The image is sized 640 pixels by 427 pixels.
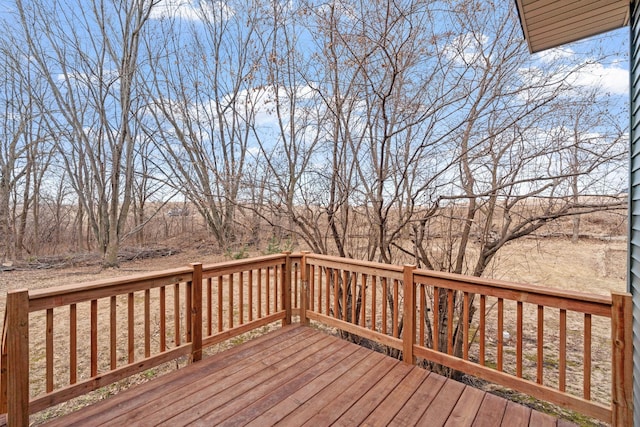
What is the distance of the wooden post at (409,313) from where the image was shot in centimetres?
263

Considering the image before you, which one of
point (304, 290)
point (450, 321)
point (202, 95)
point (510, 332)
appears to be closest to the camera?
point (450, 321)

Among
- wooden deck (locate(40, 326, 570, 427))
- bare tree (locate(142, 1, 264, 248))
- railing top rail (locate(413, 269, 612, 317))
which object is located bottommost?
wooden deck (locate(40, 326, 570, 427))

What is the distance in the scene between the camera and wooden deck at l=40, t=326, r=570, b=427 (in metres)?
1.90

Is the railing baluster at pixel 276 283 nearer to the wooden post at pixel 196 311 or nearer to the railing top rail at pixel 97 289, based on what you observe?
the wooden post at pixel 196 311

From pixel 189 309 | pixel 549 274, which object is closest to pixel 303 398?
pixel 189 309

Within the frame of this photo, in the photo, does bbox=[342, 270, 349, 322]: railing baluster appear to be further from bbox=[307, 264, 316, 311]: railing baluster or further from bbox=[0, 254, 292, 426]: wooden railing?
bbox=[0, 254, 292, 426]: wooden railing

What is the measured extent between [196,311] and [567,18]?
382 centimetres

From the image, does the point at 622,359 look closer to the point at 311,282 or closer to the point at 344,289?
the point at 344,289

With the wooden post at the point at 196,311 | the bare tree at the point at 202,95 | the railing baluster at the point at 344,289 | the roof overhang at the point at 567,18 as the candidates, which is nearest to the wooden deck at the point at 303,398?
the wooden post at the point at 196,311

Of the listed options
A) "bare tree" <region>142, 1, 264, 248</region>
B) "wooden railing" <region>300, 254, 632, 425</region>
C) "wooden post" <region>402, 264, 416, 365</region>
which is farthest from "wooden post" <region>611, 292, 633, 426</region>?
"bare tree" <region>142, 1, 264, 248</region>

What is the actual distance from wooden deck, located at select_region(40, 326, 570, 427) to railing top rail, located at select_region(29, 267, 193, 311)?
74cm

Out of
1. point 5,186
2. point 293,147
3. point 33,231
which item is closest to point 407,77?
point 293,147

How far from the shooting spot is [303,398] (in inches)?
84.0

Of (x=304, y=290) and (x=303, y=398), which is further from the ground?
(x=304, y=290)
